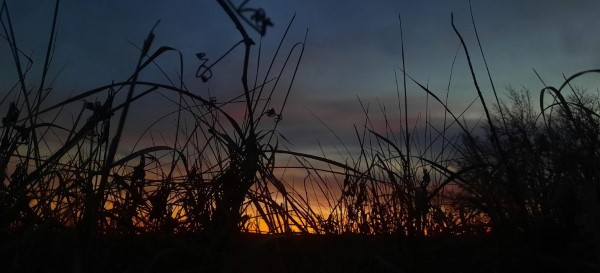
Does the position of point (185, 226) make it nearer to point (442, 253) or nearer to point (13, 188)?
point (13, 188)

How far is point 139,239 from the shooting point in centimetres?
171

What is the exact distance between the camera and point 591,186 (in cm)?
133

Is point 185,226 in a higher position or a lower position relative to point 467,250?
higher

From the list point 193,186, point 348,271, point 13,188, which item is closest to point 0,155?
point 13,188

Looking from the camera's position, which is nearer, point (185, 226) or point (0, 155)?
point (185, 226)

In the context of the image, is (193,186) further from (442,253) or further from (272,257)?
(442,253)

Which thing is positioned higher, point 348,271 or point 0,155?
point 0,155

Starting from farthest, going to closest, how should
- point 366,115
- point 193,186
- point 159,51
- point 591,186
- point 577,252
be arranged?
1. point 366,115
2. point 193,186
3. point 159,51
4. point 577,252
5. point 591,186

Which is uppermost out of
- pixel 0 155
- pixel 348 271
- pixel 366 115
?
pixel 366 115

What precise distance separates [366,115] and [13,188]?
1.64 metres

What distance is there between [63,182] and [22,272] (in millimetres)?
575

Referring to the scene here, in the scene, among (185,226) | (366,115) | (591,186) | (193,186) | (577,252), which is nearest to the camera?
(591,186)

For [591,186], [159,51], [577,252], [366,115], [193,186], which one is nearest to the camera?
[591,186]

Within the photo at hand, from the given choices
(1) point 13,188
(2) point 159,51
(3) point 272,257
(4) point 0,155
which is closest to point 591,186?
(3) point 272,257
